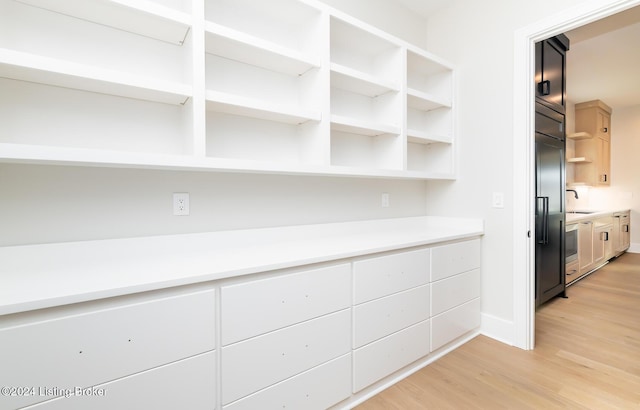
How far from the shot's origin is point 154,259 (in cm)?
145

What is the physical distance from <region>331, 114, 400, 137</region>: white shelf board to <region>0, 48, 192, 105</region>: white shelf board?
35.9 inches

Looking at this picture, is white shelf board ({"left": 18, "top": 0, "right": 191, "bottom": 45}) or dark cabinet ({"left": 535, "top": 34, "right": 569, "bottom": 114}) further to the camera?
dark cabinet ({"left": 535, "top": 34, "right": 569, "bottom": 114})

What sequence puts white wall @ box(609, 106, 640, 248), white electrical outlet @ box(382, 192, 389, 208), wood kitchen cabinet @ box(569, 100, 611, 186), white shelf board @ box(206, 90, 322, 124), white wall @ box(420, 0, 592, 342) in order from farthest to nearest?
white wall @ box(609, 106, 640, 248), wood kitchen cabinet @ box(569, 100, 611, 186), white electrical outlet @ box(382, 192, 389, 208), white wall @ box(420, 0, 592, 342), white shelf board @ box(206, 90, 322, 124)

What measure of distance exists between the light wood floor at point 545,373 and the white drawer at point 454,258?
2.00 ft

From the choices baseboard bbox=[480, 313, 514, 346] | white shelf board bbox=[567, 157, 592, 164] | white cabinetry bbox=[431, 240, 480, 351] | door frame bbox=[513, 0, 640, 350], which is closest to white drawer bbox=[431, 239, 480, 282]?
white cabinetry bbox=[431, 240, 480, 351]

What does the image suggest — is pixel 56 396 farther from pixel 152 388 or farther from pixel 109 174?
pixel 109 174

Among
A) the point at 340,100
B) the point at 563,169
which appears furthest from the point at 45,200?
the point at 563,169

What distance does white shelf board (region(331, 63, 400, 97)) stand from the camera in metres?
1.96

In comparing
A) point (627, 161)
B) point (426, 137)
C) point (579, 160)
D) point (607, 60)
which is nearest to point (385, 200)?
point (426, 137)

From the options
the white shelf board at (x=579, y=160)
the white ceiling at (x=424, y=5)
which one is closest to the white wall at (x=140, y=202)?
the white ceiling at (x=424, y=5)

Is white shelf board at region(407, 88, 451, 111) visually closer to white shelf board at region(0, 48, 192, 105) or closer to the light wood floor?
white shelf board at region(0, 48, 192, 105)

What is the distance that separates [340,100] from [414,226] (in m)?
1.34

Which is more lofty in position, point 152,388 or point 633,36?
point 633,36

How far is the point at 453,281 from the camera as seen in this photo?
2.29 metres
